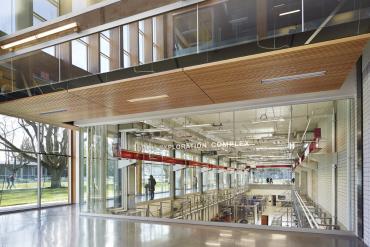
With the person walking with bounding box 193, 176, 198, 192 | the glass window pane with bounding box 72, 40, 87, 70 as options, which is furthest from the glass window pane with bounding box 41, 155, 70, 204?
the glass window pane with bounding box 72, 40, 87, 70

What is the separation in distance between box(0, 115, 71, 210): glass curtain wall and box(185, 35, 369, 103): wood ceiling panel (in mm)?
9175

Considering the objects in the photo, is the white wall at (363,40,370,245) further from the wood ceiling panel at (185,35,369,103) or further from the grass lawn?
the grass lawn

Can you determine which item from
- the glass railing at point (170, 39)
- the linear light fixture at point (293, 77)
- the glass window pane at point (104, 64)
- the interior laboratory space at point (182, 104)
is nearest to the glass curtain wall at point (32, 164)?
the interior laboratory space at point (182, 104)

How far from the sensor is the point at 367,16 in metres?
3.69

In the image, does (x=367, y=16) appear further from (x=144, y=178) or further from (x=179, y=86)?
(x=144, y=178)

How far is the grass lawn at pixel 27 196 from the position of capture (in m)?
11.7

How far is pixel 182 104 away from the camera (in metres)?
7.54

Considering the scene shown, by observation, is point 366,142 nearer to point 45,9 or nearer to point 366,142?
point 366,142

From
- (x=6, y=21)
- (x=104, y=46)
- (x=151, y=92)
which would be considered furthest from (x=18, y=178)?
(x=151, y=92)

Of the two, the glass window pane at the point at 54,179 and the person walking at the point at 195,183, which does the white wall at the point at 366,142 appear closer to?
the person walking at the point at 195,183

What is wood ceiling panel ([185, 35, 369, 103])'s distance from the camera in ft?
13.7

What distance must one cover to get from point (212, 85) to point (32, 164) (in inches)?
396

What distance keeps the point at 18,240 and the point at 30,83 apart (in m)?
3.35

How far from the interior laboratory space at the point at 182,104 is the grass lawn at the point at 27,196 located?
104 mm
